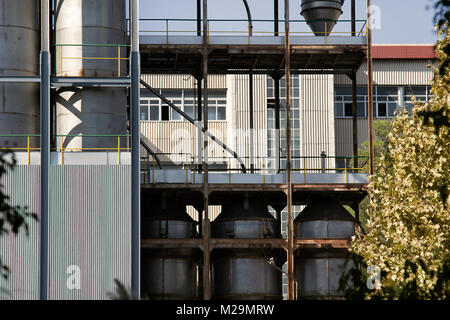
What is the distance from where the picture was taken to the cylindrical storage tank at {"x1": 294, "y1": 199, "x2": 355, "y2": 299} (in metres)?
37.3

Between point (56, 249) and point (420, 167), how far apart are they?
1422 centimetres

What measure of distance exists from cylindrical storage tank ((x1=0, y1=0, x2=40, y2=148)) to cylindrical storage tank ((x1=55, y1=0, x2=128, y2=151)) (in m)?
1.09

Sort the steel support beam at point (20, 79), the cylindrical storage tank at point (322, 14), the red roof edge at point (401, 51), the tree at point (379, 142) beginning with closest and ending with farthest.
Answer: the steel support beam at point (20, 79), the cylindrical storage tank at point (322, 14), the tree at point (379, 142), the red roof edge at point (401, 51)

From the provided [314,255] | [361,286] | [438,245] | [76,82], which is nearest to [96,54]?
[76,82]

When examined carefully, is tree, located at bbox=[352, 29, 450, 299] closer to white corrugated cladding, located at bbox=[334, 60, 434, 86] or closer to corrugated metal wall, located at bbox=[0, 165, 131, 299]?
corrugated metal wall, located at bbox=[0, 165, 131, 299]

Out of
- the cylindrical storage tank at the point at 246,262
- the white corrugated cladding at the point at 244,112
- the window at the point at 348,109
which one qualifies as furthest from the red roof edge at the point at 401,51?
the cylindrical storage tank at the point at 246,262

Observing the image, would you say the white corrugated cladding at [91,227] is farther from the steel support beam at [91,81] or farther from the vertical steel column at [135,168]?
the steel support beam at [91,81]

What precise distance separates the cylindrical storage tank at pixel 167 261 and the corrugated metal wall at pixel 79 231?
4456 mm

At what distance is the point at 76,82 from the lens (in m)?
34.0

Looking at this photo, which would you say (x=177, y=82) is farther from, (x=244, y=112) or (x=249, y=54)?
(x=249, y=54)

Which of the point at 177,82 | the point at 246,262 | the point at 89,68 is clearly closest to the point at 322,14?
the point at 89,68

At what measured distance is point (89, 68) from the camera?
3506 cm

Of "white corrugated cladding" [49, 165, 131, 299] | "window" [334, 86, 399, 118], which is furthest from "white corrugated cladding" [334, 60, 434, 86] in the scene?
"white corrugated cladding" [49, 165, 131, 299]

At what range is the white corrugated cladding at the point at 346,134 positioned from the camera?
62.9 m
